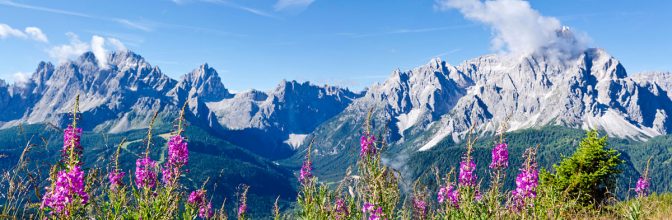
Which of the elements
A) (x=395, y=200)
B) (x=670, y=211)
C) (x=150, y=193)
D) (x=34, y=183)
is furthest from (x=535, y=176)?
(x=34, y=183)

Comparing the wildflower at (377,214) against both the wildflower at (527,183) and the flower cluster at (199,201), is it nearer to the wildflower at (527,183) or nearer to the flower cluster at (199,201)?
the wildflower at (527,183)

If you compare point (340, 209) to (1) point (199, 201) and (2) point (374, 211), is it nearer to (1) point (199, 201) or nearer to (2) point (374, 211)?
(2) point (374, 211)

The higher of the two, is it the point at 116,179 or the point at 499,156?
the point at 499,156

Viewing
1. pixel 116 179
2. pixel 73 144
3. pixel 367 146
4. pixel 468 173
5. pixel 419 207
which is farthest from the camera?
pixel 419 207

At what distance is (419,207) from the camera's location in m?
8.87

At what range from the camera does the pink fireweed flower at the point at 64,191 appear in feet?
15.3

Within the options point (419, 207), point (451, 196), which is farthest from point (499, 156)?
point (419, 207)

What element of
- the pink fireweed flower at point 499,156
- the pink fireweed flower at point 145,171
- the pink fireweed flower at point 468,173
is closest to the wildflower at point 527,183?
the pink fireweed flower at point 499,156

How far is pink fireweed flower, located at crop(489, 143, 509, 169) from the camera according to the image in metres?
7.93

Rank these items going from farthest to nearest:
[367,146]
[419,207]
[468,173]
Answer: [419,207] → [468,173] → [367,146]

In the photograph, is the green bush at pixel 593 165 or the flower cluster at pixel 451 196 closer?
the flower cluster at pixel 451 196

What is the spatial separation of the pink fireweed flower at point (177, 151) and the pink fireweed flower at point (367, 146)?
276cm

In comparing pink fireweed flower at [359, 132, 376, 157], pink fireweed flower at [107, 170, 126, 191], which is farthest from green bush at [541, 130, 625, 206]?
pink fireweed flower at [107, 170, 126, 191]

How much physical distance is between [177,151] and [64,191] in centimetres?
217
